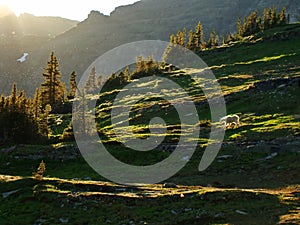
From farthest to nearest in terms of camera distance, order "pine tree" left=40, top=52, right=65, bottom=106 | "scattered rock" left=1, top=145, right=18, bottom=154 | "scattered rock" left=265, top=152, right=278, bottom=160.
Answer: "pine tree" left=40, top=52, right=65, bottom=106 < "scattered rock" left=1, top=145, right=18, bottom=154 < "scattered rock" left=265, top=152, right=278, bottom=160

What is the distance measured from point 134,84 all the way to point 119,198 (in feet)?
281

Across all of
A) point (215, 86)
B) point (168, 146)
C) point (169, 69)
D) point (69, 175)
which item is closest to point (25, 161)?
point (69, 175)

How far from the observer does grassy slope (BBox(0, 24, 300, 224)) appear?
25.1 m

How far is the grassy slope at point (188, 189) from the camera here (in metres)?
25.1

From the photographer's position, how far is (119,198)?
1099 inches

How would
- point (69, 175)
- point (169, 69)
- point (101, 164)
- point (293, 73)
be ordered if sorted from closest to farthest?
point (69, 175) → point (101, 164) → point (293, 73) → point (169, 69)

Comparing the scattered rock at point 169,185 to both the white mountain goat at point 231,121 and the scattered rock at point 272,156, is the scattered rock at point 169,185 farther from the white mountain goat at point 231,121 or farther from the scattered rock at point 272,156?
the white mountain goat at point 231,121

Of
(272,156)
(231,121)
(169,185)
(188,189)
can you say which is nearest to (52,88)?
(231,121)

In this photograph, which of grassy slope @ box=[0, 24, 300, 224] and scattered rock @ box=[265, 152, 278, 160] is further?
scattered rock @ box=[265, 152, 278, 160]

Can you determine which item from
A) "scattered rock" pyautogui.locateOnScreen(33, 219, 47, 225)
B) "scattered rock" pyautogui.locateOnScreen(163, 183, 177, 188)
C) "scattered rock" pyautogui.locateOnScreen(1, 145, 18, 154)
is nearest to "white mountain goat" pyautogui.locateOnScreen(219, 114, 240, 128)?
"scattered rock" pyautogui.locateOnScreen(163, 183, 177, 188)

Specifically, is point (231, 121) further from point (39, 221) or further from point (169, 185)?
point (39, 221)

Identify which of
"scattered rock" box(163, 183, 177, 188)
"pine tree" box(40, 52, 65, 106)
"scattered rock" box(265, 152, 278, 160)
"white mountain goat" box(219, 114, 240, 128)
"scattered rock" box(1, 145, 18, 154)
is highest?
"pine tree" box(40, 52, 65, 106)

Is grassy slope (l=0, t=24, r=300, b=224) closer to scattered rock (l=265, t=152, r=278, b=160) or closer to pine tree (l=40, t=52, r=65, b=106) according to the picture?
scattered rock (l=265, t=152, r=278, b=160)

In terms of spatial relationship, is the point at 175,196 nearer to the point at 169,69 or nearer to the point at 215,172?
the point at 215,172
